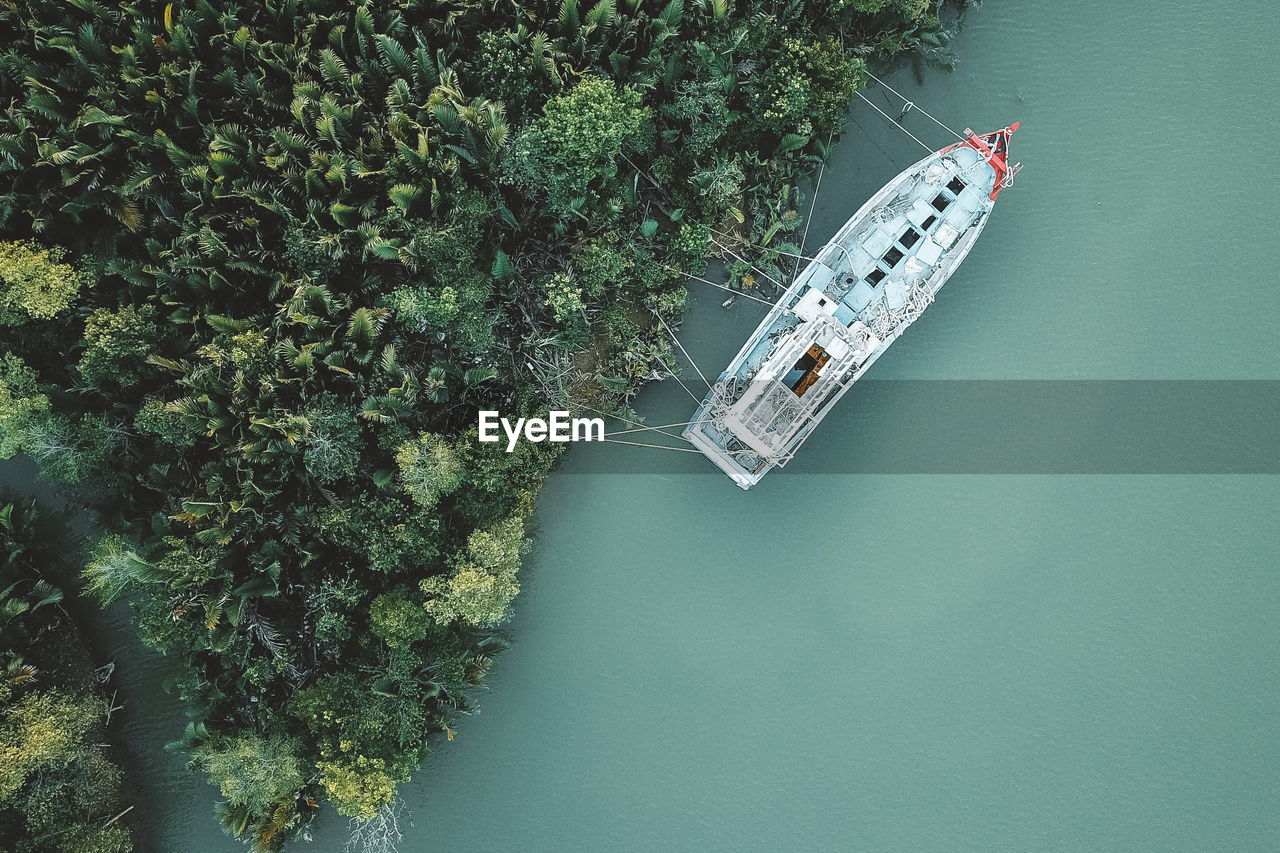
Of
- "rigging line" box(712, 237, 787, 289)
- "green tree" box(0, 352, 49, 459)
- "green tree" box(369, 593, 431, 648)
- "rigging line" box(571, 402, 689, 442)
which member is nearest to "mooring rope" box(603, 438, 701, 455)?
"rigging line" box(571, 402, 689, 442)

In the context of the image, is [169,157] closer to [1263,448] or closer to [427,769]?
[427,769]

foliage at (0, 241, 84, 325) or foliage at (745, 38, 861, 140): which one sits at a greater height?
foliage at (745, 38, 861, 140)

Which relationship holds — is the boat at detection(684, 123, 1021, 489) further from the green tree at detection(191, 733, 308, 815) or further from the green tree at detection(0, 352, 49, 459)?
the green tree at detection(0, 352, 49, 459)

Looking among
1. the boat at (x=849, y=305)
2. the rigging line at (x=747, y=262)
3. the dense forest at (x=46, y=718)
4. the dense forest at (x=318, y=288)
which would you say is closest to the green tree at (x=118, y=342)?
the dense forest at (x=318, y=288)

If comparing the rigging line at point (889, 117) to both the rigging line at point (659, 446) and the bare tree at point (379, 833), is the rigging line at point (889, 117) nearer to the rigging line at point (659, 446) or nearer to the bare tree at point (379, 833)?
the rigging line at point (659, 446)

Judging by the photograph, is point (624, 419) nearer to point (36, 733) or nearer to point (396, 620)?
point (396, 620)

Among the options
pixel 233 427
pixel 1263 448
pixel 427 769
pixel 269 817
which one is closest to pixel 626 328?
pixel 233 427
